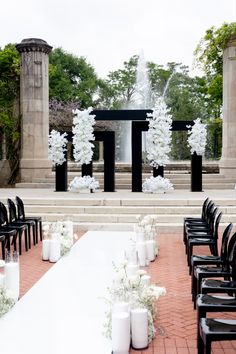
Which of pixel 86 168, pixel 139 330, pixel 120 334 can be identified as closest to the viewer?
pixel 120 334

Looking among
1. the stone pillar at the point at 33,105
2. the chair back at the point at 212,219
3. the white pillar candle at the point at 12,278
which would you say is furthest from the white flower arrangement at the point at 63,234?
the stone pillar at the point at 33,105

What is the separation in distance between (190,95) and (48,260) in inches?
1341

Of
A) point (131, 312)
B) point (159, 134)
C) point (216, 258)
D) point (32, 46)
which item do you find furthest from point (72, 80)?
point (131, 312)

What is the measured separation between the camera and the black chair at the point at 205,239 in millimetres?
8062

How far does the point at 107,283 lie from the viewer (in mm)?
7121

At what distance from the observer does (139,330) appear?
4852 millimetres

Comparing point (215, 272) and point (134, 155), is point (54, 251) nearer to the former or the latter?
point (215, 272)

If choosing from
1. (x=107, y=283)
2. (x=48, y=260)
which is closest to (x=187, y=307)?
(x=107, y=283)

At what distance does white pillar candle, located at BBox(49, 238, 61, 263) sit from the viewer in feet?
28.7

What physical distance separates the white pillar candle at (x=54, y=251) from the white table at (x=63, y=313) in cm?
14

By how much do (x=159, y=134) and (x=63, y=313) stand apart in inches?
465

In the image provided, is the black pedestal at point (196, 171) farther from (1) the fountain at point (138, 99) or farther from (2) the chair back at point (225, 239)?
(1) the fountain at point (138, 99)

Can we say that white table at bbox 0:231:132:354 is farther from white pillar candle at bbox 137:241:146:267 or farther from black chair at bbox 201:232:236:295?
black chair at bbox 201:232:236:295

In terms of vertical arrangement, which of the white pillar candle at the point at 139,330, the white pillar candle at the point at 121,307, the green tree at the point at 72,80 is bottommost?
the white pillar candle at the point at 139,330
